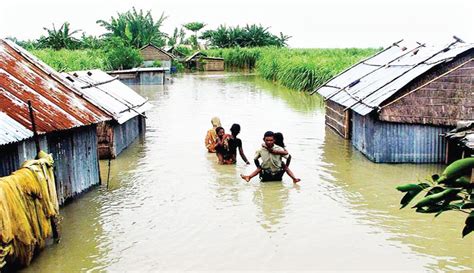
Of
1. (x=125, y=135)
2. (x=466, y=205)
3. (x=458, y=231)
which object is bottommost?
(x=458, y=231)

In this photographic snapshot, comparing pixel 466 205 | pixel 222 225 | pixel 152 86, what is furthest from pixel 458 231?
pixel 152 86

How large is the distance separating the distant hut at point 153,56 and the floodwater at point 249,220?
28.0 metres

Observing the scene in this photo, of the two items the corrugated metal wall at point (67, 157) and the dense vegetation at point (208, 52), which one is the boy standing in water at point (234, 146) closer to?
the corrugated metal wall at point (67, 157)

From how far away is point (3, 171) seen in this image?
21.9ft

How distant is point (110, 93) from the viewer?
13.6m

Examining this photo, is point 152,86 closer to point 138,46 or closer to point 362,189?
point 138,46

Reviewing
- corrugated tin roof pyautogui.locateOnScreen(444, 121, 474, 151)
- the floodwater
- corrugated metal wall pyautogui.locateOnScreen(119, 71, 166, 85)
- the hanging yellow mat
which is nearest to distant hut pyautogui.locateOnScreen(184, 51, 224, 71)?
corrugated metal wall pyautogui.locateOnScreen(119, 71, 166, 85)

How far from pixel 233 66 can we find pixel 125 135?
36.5 m

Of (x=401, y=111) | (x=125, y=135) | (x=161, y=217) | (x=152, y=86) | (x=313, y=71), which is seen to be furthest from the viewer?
(x=152, y=86)

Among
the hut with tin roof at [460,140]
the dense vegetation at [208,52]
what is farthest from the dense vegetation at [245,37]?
the hut with tin roof at [460,140]

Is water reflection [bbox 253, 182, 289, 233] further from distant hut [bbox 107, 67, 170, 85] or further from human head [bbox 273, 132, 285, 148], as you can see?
distant hut [bbox 107, 67, 170, 85]

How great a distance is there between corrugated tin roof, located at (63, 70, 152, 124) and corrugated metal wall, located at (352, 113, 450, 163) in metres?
5.14

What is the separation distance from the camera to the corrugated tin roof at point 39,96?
7379 millimetres

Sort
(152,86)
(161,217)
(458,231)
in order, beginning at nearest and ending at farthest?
(458,231), (161,217), (152,86)
